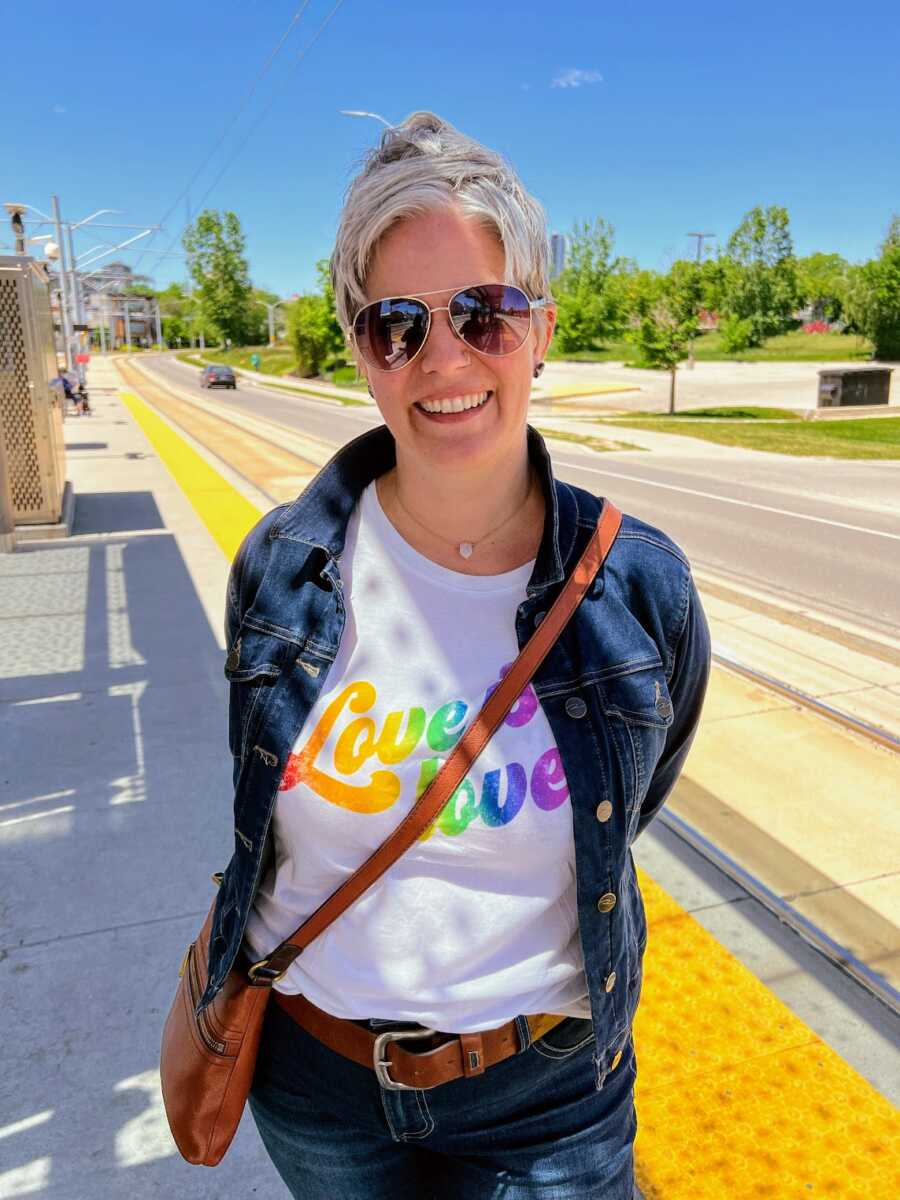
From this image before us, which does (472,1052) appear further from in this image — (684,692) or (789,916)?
(789,916)

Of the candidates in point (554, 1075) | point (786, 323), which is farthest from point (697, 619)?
point (786, 323)

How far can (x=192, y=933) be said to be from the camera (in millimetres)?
2961

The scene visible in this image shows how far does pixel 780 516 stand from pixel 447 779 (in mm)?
11541

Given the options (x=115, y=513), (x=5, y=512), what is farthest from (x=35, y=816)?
(x=115, y=513)

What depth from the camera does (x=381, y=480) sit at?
163 cm

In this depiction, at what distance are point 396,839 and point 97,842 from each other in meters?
2.54

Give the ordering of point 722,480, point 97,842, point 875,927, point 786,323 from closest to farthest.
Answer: point 875,927
point 97,842
point 722,480
point 786,323

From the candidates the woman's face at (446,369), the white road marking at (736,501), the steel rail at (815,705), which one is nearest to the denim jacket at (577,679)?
the woman's face at (446,369)

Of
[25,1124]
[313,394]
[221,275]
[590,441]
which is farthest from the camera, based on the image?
[221,275]

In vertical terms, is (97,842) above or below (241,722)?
below

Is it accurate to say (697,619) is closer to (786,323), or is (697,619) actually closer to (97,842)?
(97,842)

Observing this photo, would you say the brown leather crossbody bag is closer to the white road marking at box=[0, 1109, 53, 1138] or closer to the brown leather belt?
the brown leather belt

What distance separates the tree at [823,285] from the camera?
62419 millimetres

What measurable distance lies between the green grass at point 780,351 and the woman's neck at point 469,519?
178ft
